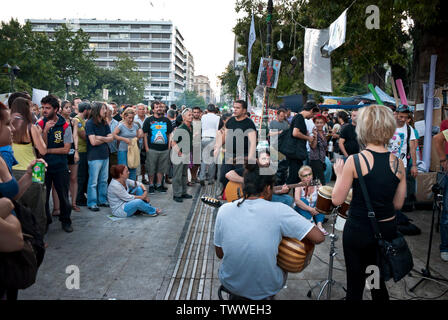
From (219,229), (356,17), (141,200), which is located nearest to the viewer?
(219,229)

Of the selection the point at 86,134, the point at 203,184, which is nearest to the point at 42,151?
the point at 86,134

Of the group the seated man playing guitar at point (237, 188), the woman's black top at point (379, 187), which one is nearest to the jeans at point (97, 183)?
the seated man playing guitar at point (237, 188)

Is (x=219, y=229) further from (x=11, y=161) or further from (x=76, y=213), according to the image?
(x=76, y=213)

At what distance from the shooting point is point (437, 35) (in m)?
8.83

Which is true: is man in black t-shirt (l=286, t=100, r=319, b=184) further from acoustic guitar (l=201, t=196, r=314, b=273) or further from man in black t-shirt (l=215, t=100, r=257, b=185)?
acoustic guitar (l=201, t=196, r=314, b=273)

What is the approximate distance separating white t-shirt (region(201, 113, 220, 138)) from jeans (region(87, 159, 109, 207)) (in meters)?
3.45

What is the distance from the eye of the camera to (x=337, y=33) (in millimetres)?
6730

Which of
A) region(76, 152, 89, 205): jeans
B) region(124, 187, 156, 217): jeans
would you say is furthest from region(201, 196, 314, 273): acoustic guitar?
region(76, 152, 89, 205): jeans

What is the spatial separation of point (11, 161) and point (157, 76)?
119145 mm

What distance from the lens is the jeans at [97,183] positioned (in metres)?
6.61

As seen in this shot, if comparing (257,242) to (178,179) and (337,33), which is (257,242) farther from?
(337,33)

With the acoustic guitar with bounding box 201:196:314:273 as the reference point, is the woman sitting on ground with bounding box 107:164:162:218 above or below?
below

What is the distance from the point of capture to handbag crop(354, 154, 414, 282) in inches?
97.7
